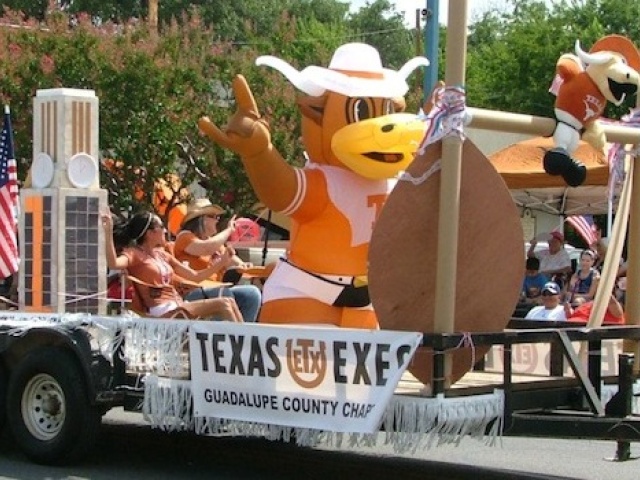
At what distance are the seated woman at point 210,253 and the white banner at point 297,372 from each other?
2364 mm

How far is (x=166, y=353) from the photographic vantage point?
314 inches

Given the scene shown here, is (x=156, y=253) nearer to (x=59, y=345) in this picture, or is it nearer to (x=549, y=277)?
(x=59, y=345)

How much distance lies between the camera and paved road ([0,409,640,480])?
8.54 meters

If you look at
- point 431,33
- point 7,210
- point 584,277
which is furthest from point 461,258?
point 431,33

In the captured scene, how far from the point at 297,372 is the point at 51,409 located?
7.16 feet

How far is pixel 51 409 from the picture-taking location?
8586 mm

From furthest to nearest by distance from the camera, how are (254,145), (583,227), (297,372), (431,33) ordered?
(431,33), (583,227), (254,145), (297,372)

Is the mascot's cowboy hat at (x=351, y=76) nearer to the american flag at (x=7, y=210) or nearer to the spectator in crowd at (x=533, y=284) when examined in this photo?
the american flag at (x=7, y=210)

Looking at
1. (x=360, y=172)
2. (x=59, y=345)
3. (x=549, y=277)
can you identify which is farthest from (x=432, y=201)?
(x=549, y=277)

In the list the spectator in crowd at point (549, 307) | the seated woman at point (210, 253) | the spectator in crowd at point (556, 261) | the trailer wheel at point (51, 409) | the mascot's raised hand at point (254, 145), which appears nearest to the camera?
the mascot's raised hand at point (254, 145)

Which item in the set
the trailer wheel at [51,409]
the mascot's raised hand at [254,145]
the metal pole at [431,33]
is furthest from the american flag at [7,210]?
the metal pole at [431,33]

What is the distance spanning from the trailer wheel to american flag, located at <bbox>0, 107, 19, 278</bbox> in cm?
277

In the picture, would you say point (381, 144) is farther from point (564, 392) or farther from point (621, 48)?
point (564, 392)

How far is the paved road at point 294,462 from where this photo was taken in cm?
854
